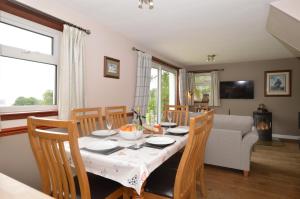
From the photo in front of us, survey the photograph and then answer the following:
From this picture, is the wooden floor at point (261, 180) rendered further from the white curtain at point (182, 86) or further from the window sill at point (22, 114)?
the white curtain at point (182, 86)

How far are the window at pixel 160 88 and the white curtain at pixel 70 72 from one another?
233 cm

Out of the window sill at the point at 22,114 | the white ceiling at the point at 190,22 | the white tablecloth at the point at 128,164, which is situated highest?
the white ceiling at the point at 190,22

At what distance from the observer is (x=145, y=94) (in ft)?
13.2

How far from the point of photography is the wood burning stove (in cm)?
516

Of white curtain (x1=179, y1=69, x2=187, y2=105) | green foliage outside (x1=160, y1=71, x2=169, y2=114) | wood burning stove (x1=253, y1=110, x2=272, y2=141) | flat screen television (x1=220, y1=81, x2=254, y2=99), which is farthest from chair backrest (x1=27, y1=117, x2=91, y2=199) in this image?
flat screen television (x1=220, y1=81, x2=254, y2=99)

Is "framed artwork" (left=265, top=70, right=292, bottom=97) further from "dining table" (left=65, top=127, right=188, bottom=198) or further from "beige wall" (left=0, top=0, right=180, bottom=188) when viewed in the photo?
"dining table" (left=65, top=127, right=188, bottom=198)

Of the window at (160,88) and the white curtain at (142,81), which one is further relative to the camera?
the window at (160,88)

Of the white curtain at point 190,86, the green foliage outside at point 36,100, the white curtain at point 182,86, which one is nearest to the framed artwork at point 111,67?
the green foliage outside at point 36,100

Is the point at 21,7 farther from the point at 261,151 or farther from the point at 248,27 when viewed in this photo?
the point at 261,151

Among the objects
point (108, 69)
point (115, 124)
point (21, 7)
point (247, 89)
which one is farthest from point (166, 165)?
point (247, 89)

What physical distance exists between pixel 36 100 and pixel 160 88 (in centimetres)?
343

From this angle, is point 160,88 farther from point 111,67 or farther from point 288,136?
point 288,136

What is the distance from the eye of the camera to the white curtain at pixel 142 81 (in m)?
3.79

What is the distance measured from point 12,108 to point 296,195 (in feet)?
11.1
